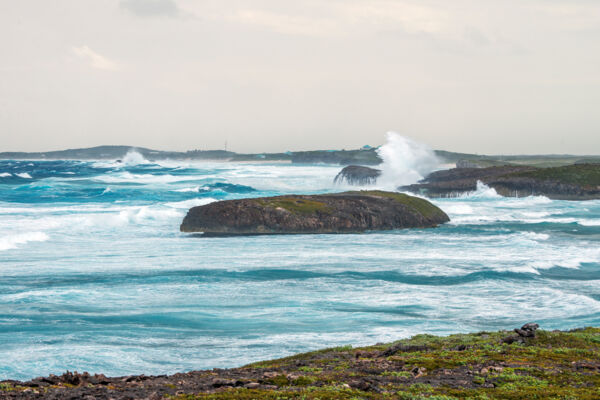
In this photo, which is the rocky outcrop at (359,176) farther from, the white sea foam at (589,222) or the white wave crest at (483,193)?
the white sea foam at (589,222)

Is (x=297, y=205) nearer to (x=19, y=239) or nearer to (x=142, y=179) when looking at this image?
(x=19, y=239)

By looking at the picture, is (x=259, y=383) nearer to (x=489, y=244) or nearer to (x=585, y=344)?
(x=585, y=344)

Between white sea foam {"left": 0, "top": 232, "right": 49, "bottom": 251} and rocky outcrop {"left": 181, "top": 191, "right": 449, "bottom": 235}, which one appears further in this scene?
rocky outcrop {"left": 181, "top": 191, "right": 449, "bottom": 235}

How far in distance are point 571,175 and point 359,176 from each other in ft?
88.0

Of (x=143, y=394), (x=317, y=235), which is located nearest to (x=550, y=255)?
(x=317, y=235)

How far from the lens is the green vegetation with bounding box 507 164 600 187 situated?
76.3 m

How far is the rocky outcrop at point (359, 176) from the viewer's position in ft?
295

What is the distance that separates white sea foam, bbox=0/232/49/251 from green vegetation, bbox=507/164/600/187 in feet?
185

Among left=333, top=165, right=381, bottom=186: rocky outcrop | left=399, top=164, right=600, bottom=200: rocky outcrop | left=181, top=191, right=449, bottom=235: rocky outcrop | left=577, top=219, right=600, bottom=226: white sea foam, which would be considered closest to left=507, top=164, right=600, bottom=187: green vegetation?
left=399, top=164, right=600, bottom=200: rocky outcrop

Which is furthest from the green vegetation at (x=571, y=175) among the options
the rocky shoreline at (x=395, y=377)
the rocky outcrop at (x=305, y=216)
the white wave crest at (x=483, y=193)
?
the rocky shoreline at (x=395, y=377)

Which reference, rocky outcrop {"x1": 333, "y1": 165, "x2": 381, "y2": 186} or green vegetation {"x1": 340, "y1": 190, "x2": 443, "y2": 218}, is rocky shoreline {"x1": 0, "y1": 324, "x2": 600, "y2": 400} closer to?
green vegetation {"x1": 340, "y1": 190, "x2": 443, "y2": 218}

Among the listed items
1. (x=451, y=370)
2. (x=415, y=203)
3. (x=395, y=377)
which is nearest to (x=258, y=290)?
(x=451, y=370)

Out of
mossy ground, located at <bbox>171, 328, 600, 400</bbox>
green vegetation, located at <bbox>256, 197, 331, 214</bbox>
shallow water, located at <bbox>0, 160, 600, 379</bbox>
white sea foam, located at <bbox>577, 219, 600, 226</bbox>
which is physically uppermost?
green vegetation, located at <bbox>256, 197, 331, 214</bbox>

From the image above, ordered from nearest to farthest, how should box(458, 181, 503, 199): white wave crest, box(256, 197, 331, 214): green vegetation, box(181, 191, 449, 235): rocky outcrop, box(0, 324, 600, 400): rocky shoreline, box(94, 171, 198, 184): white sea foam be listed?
box(0, 324, 600, 400): rocky shoreline → box(181, 191, 449, 235): rocky outcrop → box(256, 197, 331, 214): green vegetation → box(458, 181, 503, 199): white wave crest → box(94, 171, 198, 184): white sea foam
